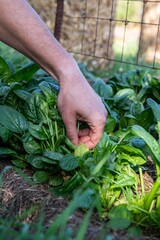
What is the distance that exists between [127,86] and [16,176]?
111cm

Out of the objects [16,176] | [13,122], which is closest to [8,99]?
[13,122]

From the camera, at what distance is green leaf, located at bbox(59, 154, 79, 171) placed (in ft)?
5.56

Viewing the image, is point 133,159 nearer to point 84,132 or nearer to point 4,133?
point 84,132

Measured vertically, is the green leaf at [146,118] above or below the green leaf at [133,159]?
above

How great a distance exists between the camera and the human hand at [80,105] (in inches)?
64.8

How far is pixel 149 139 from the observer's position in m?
1.62

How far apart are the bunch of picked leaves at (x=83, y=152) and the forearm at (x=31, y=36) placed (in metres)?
0.29

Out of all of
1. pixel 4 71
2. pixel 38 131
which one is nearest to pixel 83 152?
pixel 38 131

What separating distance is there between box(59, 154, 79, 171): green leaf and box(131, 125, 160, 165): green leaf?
248mm

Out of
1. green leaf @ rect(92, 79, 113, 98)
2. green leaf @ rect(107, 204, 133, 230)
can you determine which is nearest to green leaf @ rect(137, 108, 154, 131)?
green leaf @ rect(92, 79, 113, 98)

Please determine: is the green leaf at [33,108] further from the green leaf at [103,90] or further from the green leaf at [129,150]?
the green leaf at [103,90]

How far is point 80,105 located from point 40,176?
340mm

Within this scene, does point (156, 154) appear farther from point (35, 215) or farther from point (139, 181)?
point (35, 215)

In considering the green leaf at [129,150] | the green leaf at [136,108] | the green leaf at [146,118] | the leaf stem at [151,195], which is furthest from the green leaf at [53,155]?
the green leaf at [136,108]
